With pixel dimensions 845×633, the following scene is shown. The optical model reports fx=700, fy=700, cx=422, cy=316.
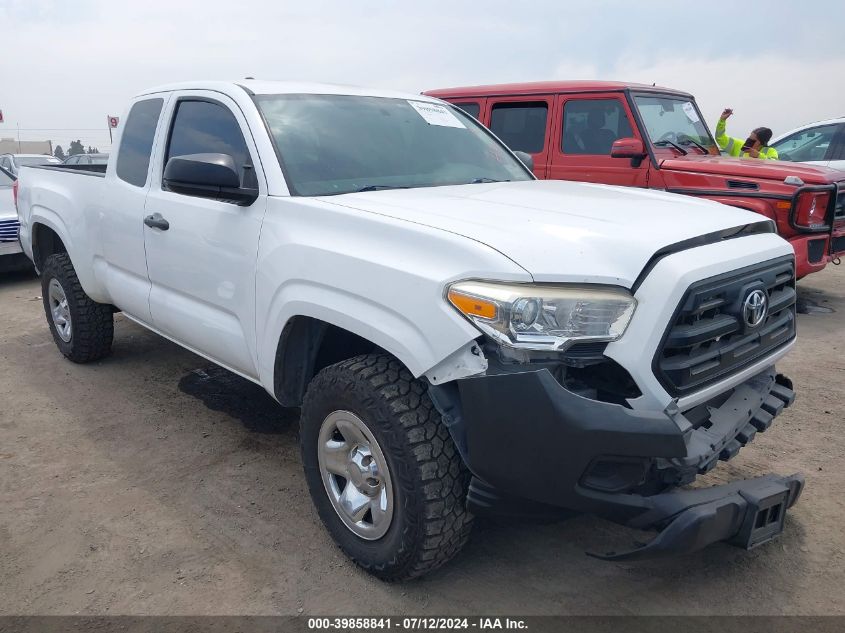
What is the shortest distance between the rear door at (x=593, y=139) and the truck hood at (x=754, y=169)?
341 mm

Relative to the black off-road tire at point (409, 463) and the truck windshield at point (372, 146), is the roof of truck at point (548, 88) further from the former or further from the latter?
the black off-road tire at point (409, 463)

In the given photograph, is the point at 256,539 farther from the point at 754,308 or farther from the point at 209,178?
the point at 754,308

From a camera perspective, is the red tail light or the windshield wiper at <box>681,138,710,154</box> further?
the windshield wiper at <box>681,138,710,154</box>

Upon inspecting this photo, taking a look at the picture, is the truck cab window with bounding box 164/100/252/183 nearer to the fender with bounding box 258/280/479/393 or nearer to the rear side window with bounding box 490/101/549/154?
the fender with bounding box 258/280/479/393

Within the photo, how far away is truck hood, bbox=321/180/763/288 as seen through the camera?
219 cm

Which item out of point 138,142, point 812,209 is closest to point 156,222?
point 138,142

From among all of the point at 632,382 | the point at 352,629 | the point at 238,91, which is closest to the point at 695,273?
the point at 632,382

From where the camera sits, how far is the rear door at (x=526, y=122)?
23.1 feet

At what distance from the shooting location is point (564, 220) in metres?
2.50

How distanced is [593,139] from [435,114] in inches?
134

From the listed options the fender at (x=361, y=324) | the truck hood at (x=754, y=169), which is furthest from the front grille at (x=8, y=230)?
the truck hood at (x=754, y=169)

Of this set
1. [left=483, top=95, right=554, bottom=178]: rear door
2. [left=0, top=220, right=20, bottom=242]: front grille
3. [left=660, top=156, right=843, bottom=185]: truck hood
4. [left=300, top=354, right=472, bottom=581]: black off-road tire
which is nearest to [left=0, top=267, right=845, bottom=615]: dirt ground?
[left=300, top=354, right=472, bottom=581]: black off-road tire

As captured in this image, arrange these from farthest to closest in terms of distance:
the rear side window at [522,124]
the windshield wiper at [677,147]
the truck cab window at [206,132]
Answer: the rear side window at [522,124], the windshield wiper at [677,147], the truck cab window at [206,132]

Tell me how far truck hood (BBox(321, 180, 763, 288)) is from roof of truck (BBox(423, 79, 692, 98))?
150 inches
